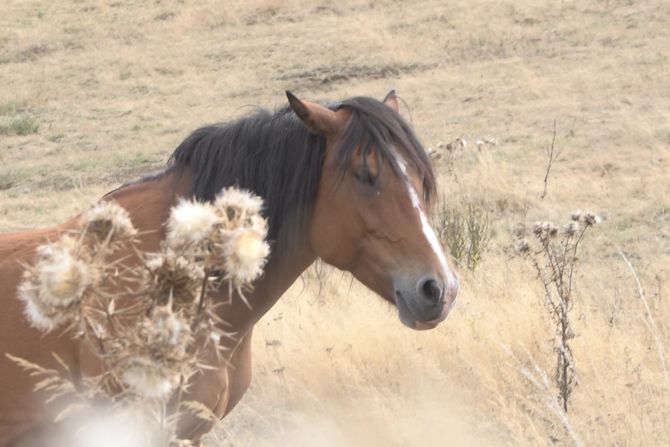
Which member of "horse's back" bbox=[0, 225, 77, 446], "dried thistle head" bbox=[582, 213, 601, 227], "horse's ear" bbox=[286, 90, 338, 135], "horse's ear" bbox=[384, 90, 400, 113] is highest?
"horse's ear" bbox=[286, 90, 338, 135]

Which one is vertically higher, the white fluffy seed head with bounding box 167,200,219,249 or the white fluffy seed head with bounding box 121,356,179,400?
the white fluffy seed head with bounding box 167,200,219,249

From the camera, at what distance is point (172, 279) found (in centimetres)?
206

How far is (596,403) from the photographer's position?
511 cm

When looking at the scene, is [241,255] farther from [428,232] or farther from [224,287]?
[224,287]

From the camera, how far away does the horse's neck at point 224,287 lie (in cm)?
365

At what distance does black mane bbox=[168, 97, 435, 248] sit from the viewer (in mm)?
3568

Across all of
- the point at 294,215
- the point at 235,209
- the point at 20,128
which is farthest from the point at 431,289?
the point at 20,128

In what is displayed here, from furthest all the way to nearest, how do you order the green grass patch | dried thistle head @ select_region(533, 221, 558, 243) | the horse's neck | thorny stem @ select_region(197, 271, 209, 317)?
the green grass patch → dried thistle head @ select_region(533, 221, 558, 243) → the horse's neck → thorny stem @ select_region(197, 271, 209, 317)

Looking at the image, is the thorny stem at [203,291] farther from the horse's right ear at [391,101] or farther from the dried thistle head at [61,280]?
the horse's right ear at [391,101]

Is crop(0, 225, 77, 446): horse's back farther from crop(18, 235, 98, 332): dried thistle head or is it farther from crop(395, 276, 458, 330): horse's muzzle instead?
crop(18, 235, 98, 332): dried thistle head

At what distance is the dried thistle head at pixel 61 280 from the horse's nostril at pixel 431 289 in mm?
1472

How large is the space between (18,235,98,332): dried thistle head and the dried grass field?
66.0 inches

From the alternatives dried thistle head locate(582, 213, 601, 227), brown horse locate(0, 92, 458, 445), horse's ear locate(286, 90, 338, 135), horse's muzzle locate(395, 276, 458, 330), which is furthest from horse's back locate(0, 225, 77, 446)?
dried thistle head locate(582, 213, 601, 227)

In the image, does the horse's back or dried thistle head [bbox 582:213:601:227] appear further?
dried thistle head [bbox 582:213:601:227]
